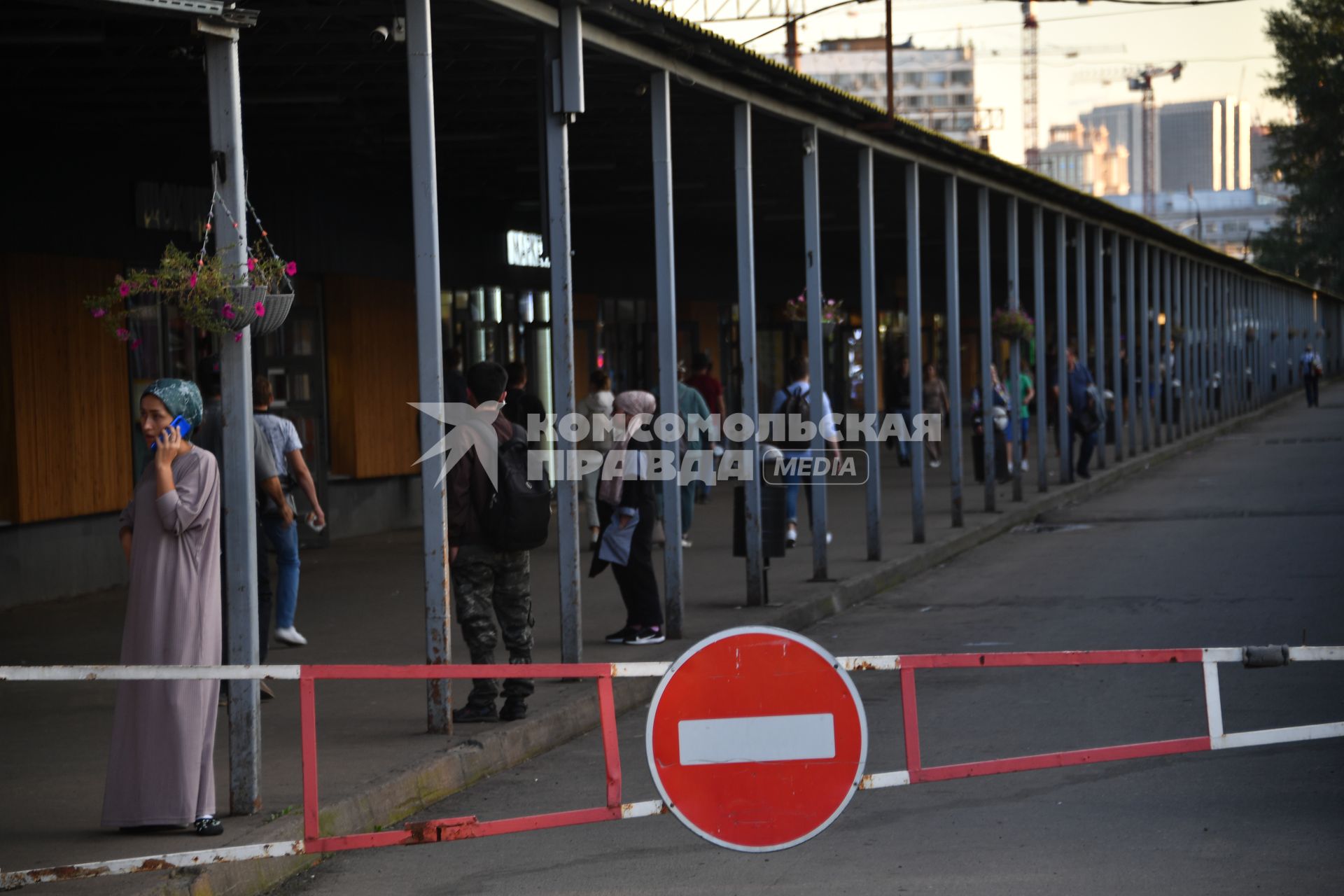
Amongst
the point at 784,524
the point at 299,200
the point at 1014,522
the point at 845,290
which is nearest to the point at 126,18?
the point at 784,524

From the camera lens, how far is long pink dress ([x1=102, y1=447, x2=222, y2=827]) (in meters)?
6.50

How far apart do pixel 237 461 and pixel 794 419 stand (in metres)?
9.79

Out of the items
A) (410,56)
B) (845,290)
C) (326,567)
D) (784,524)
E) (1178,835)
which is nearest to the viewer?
(1178,835)

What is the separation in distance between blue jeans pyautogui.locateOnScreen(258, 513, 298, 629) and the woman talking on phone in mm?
4167

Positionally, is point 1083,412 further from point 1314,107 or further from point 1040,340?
point 1314,107

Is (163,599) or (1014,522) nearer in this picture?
(163,599)

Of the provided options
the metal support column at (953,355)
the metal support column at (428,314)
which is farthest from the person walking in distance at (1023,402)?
the metal support column at (428,314)

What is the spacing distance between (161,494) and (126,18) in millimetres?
4692

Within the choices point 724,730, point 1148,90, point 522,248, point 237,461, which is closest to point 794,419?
point 522,248

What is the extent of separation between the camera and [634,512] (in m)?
11.0

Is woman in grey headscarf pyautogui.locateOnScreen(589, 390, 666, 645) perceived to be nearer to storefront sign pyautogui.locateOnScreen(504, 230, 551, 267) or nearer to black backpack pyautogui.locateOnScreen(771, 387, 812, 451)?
black backpack pyautogui.locateOnScreen(771, 387, 812, 451)

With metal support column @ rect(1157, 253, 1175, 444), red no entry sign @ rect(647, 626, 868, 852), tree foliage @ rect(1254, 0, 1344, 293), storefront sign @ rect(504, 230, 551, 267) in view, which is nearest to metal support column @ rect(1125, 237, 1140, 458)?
metal support column @ rect(1157, 253, 1175, 444)

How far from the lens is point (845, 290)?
128 ft

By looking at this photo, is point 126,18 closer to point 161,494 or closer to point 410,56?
point 410,56
